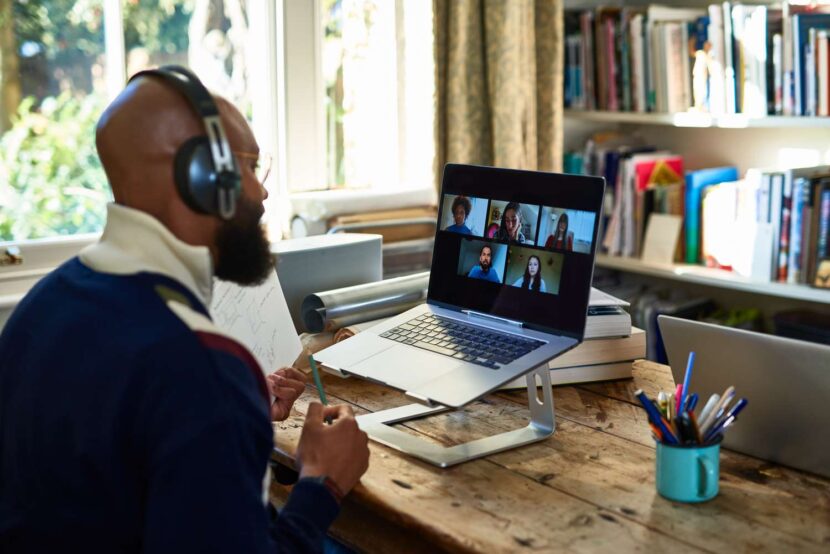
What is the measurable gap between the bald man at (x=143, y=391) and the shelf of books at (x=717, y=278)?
1.91m

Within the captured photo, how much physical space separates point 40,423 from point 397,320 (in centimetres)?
69

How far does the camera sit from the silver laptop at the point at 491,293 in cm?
138

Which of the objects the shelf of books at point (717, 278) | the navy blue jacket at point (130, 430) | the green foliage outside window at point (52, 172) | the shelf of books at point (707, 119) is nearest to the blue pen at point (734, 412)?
the navy blue jacket at point (130, 430)

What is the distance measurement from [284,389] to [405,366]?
8.4 inches

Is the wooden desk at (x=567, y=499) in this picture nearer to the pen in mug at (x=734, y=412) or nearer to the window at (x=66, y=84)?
the pen in mug at (x=734, y=412)

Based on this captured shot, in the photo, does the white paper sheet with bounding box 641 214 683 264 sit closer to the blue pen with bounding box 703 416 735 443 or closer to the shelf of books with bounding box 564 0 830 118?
the shelf of books with bounding box 564 0 830 118

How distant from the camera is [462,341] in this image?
1.46m

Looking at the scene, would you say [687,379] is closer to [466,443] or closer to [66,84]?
[466,443]

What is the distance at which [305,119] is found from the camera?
Result: 2807mm

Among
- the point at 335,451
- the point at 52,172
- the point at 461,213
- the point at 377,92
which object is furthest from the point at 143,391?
the point at 377,92

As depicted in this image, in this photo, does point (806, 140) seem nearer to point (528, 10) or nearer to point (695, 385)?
point (528, 10)

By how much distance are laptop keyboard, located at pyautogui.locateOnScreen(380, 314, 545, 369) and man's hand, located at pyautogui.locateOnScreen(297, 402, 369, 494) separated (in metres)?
0.22

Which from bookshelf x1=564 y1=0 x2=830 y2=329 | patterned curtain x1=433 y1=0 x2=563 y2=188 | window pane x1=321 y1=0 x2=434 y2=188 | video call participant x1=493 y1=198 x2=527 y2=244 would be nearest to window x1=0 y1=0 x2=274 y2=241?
window pane x1=321 y1=0 x2=434 y2=188

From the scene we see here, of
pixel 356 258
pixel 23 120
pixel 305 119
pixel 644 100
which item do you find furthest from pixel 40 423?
pixel 644 100
